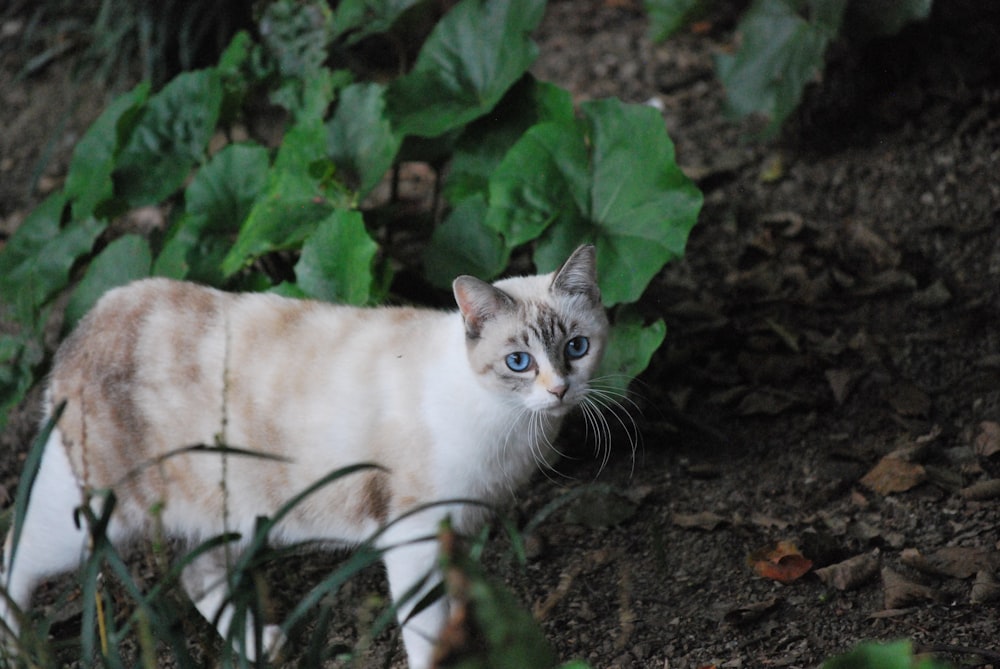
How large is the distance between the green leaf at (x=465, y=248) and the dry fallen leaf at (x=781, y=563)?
1263 millimetres

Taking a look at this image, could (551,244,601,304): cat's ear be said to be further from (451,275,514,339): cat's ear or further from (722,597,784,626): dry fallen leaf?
(722,597,784,626): dry fallen leaf

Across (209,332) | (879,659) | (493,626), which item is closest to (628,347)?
(209,332)

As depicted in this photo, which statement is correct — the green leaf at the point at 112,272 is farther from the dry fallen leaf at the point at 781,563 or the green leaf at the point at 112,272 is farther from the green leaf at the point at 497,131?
the dry fallen leaf at the point at 781,563

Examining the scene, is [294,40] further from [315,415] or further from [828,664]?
[828,664]

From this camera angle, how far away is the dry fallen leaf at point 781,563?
9.50 ft

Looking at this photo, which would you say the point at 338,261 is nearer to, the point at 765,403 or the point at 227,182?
the point at 227,182

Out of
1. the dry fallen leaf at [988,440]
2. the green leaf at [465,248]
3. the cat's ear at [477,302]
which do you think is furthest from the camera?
the green leaf at [465,248]

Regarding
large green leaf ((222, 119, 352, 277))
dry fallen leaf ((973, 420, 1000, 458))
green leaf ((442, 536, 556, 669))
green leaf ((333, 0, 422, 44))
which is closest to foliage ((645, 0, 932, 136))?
green leaf ((333, 0, 422, 44))

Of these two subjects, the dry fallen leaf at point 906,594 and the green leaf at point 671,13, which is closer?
the dry fallen leaf at point 906,594

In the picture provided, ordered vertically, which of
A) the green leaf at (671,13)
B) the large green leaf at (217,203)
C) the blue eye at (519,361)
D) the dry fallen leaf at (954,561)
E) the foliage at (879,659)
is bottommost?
the dry fallen leaf at (954,561)

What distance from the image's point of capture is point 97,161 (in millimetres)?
3906

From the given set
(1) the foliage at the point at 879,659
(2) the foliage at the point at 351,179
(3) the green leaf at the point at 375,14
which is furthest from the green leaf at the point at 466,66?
(1) the foliage at the point at 879,659

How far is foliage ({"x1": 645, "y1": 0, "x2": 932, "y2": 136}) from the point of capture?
404cm

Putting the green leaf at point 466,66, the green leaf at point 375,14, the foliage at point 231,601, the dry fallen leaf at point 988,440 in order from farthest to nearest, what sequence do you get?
the green leaf at point 375,14 → the green leaf at point 466,66 → the dry fallen leaf at point 988,440 → the foliage at point 231,601
